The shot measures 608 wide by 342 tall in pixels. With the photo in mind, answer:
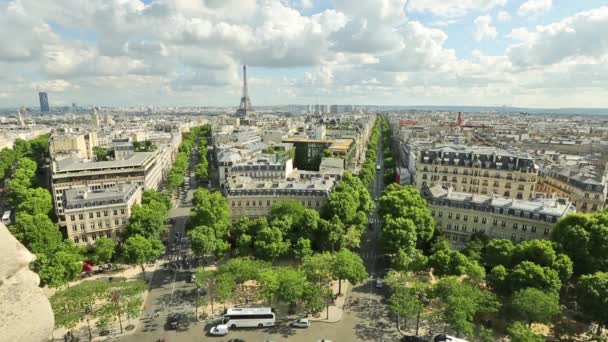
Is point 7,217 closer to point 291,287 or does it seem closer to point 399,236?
point 291,287

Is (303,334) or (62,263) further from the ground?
(62,263)

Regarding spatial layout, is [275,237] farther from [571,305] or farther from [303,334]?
[571,305]

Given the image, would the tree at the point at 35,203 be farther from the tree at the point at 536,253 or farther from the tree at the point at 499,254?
the tree at the point at 536,253

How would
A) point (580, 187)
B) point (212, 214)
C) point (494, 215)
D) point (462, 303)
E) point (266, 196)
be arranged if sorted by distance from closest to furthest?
point (462, 303)
point (212, 214)
point (494, 215)
point (266, 196)
point (580, 187)

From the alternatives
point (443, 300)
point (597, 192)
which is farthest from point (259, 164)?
point (597, 192)

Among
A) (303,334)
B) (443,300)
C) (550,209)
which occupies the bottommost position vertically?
(303,334)

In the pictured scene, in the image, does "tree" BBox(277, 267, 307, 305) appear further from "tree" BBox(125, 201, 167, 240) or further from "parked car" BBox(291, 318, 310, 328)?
"tree" BBox(125, 201, 167, 240)

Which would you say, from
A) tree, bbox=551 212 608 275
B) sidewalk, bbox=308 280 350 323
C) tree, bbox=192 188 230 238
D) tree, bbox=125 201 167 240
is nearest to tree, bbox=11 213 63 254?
tree, bbox=125 201 167 240

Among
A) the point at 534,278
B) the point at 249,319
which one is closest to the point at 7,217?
the point at 249,319

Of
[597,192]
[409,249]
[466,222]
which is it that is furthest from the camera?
[597,192]
